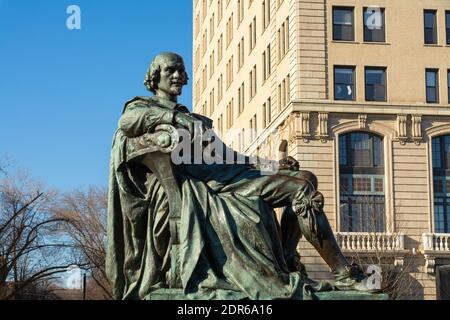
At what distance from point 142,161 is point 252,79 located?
156 feet

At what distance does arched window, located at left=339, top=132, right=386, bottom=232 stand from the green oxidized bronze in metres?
35.8

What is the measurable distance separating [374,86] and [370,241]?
7.47 metres

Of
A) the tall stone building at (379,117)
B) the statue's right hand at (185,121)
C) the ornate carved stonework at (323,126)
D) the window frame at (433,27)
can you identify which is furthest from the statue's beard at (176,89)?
the window frame at (433,27)

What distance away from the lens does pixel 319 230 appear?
8.62 m

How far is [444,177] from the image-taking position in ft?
152

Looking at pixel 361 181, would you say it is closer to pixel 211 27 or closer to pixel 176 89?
pixel 211 27

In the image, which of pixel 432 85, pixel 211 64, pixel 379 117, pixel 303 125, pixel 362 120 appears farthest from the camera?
pixel 211 64

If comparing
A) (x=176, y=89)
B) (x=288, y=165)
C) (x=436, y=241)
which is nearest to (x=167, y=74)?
(x=176, y=89)

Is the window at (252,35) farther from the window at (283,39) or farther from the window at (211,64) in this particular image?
the window at (211,64)

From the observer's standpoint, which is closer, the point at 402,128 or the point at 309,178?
the point at 309,178

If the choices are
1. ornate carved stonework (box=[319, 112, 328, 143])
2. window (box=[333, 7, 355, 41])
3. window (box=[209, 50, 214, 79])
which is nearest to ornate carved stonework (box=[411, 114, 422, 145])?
ornate carved stonework (box=[319, 112, 328, 143])

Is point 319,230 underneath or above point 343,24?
underneath

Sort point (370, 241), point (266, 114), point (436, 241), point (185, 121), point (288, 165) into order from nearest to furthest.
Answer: point (185, 121)
point (288, 165)
point (370, 241)
point (436, 241)
point (266, 114)
